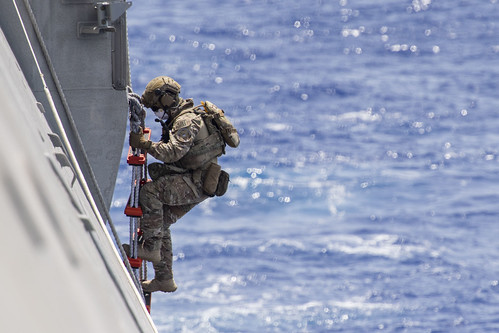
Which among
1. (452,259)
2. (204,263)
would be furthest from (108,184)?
(452,259)

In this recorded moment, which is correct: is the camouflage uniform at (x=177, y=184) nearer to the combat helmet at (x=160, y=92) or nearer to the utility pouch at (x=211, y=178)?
the utility pouch at (x=211, y=178)

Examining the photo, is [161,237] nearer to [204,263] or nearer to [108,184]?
[108,184]

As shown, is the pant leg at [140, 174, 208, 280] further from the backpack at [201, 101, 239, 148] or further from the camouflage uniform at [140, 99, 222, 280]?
the backpack at [201, 101, 239, 148]

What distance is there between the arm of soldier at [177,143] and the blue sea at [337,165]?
26.8 m

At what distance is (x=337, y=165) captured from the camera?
47.5 m

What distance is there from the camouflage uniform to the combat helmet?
0.60 feet

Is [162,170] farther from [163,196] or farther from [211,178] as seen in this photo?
[211,178]

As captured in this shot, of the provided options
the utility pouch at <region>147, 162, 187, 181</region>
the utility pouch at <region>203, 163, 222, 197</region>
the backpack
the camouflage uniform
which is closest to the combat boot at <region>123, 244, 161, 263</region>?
the camouflage uniform

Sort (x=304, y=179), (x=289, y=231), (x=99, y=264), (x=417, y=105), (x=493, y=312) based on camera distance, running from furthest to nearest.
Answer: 1. (x=417, y=105)
2. (x=304, y=179)
3. (x=289, y=231)
4. (x=493, y=312)
5. (x=99, y=264)

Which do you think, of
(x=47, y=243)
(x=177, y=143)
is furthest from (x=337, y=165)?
(x=47, y=243)

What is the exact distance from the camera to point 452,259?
4431 cm

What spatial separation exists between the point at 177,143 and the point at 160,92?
0.53 meters

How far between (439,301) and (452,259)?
9.62 feet

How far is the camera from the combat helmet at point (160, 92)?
415 inches
